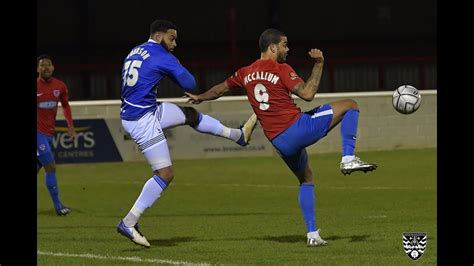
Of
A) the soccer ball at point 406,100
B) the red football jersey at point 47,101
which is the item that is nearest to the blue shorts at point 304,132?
the soccer ball at point 406,100

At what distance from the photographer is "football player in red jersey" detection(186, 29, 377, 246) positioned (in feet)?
41.9

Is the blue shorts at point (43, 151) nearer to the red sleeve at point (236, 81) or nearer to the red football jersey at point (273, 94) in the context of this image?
the red sleeve at point (236, 81)

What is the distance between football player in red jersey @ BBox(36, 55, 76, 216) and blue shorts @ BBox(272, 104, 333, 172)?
20.2 ft

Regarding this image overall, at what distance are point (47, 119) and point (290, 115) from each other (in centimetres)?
660

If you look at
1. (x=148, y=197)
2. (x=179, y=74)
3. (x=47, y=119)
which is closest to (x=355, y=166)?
(x=179, y=74)

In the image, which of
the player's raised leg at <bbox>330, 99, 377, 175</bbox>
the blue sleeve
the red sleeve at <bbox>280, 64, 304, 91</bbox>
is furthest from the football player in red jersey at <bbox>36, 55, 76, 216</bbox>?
the player's raised leg at <bbox>330, 99, 377, 175</bbox>

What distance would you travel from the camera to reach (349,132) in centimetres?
1272

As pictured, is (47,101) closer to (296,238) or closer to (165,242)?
(165,242)

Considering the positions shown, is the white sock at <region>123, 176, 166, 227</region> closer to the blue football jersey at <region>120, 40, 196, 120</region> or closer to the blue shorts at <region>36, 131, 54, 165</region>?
the blue football jersey at <region>120, 40, 196, 120</region>

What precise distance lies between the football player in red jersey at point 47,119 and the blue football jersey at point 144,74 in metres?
5.01
